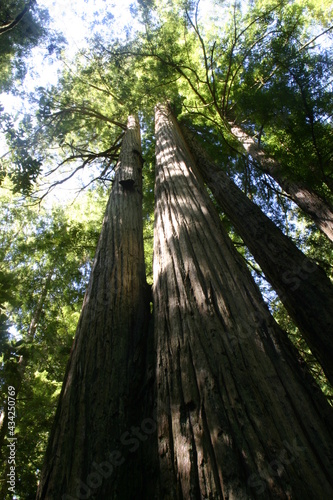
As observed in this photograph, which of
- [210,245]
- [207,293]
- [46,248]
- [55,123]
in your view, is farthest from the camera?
[55,123]

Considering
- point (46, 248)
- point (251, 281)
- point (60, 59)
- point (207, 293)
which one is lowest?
point (207, 293)

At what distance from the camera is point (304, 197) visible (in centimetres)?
461

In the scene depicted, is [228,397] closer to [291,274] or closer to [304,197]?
[291,274]

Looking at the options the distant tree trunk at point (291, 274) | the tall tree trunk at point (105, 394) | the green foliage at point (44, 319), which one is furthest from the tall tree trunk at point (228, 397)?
the green foliage at point (44, 319)

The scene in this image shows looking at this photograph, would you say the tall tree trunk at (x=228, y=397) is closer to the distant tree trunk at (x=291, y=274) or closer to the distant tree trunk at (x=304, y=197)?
the distant tree trunk at (x=291, y=274)

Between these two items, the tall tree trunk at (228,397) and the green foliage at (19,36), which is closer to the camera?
the tall tree trunk at (228,397)

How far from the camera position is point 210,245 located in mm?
1810

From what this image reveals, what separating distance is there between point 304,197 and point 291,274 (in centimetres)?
216

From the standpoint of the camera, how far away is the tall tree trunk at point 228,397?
805mm

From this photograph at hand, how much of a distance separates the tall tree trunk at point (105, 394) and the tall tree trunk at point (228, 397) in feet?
1.02

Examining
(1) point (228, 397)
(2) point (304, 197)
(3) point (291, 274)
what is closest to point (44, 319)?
(3) point (291, 274)

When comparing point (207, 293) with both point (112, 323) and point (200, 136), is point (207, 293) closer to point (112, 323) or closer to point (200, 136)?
point (112, 323)

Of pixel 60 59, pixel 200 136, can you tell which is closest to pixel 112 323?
pixel 200 136

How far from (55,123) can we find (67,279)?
4137 mm
